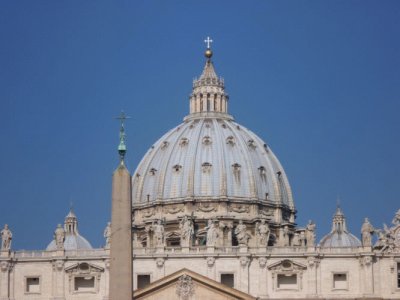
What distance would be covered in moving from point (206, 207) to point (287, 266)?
33593 mm

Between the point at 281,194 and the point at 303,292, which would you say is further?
the point at 281,194

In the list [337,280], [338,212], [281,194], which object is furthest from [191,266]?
[281,194]

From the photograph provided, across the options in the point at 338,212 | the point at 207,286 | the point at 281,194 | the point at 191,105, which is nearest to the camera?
the point at 207,286

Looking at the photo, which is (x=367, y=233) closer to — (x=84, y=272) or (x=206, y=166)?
(x=84, y=272)

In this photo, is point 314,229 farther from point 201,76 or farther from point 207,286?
point 201,76

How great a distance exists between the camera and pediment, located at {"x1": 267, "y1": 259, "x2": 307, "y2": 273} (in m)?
115

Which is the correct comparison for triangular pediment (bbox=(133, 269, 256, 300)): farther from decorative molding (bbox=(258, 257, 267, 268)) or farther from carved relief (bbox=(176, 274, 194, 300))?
decorative molding (bbox=(258, 257, 267, 268))

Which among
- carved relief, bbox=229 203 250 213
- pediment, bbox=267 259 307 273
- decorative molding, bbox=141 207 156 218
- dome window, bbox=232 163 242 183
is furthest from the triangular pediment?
dome window, bbox=232 163 242 183

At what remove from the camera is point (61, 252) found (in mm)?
116312

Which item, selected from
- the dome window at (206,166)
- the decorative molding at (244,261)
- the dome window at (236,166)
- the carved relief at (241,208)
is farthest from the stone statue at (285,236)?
the decorative molding at (244,261)

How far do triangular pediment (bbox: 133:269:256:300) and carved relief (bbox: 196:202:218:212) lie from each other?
34.7m

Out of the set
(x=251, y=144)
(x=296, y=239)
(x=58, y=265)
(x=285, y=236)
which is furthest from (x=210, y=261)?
(x=251, y=144)

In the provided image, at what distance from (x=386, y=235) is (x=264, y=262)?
378 inches

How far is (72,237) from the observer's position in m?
140
